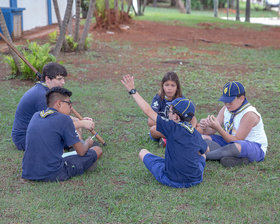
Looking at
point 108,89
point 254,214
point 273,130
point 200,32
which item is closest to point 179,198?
point 254,214

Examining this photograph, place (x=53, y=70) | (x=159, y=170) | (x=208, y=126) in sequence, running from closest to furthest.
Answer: (x=159, y=170), (x=53, y=70), (x=208, y=126)

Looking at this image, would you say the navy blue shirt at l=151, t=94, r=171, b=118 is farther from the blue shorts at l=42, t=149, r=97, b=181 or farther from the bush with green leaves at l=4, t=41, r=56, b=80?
the bush with green leaves at l=4, t=41, r=56, b=80

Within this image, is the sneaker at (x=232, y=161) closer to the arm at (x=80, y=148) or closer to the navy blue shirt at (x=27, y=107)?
the arm at (x=80, y=148)

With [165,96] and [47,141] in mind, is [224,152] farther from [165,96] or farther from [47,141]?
[47,141]

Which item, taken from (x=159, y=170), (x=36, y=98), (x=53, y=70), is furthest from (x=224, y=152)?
(x=36, y=98)

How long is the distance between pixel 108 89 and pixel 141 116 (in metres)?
1.96

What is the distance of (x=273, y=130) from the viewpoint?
5895mm

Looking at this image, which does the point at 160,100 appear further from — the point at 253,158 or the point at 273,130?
the point at 273,130

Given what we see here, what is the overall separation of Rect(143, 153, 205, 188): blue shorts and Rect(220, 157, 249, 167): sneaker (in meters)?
0.50

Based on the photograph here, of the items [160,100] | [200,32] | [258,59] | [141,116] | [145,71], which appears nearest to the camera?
[160,100]

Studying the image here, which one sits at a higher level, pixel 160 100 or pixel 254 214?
pixel 160 100

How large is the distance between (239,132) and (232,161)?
0.33 m

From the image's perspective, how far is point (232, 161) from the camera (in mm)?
4535

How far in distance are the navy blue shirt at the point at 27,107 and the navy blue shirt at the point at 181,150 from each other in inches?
65.8
